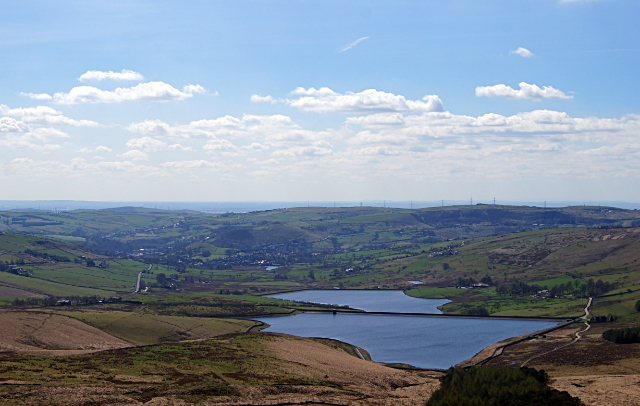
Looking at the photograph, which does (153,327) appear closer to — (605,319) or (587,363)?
(587,363)

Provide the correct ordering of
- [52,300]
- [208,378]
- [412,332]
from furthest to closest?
[52,300] < [412,332] < [208,378]

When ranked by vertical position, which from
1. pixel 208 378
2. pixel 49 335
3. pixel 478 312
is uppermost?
pixel 208 378

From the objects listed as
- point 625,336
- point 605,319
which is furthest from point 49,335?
point 605,319

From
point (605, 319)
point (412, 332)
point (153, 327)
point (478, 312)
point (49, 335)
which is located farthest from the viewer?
point (478, 312)

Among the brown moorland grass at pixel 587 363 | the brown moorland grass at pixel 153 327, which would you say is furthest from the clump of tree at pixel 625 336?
the brown moorland grass at pixel 153 327

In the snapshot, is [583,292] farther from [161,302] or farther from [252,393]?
[252,393]

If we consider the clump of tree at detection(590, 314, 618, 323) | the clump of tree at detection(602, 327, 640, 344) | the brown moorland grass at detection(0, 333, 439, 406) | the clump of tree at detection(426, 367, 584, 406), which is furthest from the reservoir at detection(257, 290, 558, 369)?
the clump of tree at detection(426, 367, 584, 406)

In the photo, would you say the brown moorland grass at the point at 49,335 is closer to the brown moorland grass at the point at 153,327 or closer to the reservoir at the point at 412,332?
the brown moorland grass at the point at 153,327

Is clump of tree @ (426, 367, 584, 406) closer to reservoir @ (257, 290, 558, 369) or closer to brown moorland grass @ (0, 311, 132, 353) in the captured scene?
reservoir @ (257, 290, 558, 369)
